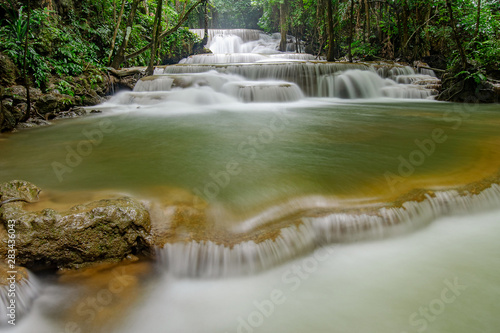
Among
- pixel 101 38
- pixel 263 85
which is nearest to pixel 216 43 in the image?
pixel 101 38

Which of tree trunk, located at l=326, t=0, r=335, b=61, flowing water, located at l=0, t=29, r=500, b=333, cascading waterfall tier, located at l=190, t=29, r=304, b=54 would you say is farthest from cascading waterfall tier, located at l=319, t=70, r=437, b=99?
cascading waterfall tier, located at l=190, t=29, r=304, b=54

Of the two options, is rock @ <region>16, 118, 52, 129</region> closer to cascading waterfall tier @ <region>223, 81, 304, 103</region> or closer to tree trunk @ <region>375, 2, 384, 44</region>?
cascading waterfall tier @ <region>223, 81, 304, 103</region>

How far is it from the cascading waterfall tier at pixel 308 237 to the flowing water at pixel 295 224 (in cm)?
1

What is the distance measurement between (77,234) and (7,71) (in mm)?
6134

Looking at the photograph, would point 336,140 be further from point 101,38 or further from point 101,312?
point 101,38

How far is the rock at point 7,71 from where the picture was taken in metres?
5.87

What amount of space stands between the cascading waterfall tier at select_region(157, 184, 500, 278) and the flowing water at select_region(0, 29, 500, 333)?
1cm

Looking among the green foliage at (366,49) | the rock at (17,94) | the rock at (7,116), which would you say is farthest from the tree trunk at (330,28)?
the rock at (7,116)

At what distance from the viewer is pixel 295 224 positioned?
7.40ft

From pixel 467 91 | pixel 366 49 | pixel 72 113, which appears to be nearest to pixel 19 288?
pixel 72 113

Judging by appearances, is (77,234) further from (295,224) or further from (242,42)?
(242,42)

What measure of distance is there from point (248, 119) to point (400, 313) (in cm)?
534

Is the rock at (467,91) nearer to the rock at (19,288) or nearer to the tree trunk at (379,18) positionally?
the tree trunk at (379,18)

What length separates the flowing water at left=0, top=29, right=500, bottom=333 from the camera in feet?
5.42
